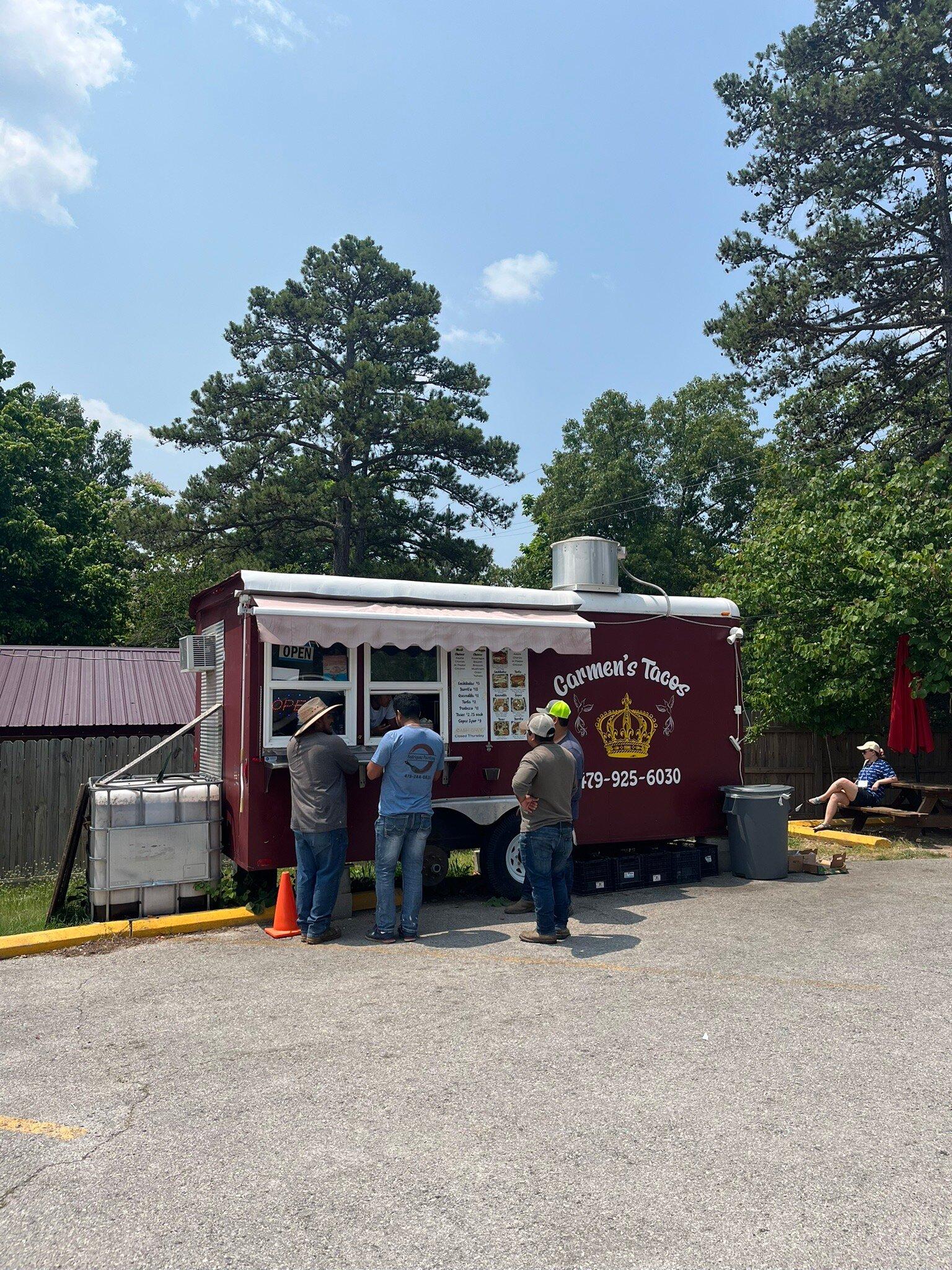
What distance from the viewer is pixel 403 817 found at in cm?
766

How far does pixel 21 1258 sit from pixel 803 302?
1784cm

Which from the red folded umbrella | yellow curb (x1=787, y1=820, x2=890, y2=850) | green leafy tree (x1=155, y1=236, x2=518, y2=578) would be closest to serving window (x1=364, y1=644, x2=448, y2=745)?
yellow curb (x1=787, y1=820, x2=890, y2=850)

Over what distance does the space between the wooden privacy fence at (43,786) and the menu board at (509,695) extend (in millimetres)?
4715

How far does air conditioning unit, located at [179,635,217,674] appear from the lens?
372 inches

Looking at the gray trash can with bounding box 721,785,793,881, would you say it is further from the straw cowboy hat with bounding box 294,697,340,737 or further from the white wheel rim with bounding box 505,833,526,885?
the straw cowboy hat with bounding box 294,697,340,737

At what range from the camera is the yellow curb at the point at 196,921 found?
785cm

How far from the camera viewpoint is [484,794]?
8992mm

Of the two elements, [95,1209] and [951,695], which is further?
[951,695]

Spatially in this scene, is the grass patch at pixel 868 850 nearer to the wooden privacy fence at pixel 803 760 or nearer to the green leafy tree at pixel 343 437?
the wooden privacy fence at pixel 803 760

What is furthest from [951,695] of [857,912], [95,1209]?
[95,1209]

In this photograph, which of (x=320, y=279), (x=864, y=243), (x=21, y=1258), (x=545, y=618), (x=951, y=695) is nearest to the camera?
(x=21, y=1258)

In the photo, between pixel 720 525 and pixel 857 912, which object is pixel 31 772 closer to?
pixel 857 912

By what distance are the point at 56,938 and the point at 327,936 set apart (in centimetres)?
209

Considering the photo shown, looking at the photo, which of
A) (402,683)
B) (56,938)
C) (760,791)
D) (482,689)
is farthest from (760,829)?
(56,938)
